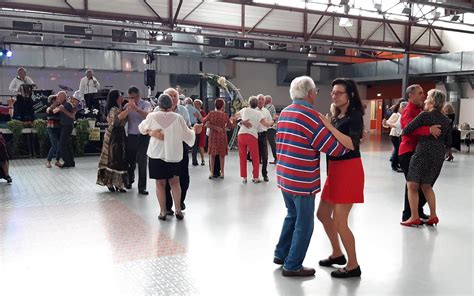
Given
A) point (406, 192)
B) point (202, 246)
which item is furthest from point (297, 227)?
point (406, 192)

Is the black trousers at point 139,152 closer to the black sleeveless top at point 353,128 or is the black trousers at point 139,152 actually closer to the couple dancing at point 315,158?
the couple dancing at point 315,158

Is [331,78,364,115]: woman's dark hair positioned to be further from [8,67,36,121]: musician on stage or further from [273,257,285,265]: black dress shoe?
[8,67,36,121]: musician on stage

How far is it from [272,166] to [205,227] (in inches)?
184

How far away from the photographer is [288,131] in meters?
2.88

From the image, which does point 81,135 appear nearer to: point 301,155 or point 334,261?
point 334,261

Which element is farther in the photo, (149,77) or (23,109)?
(149,77)

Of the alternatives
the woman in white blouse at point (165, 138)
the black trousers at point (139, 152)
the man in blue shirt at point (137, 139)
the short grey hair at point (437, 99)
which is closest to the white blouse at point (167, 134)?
the woman in white blouse at point (165, 138)

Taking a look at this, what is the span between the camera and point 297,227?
2949 millimetres

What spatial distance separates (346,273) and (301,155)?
0.93 meters

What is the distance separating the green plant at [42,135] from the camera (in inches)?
381

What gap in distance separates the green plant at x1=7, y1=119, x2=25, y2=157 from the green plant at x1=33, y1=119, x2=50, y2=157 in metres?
0.31

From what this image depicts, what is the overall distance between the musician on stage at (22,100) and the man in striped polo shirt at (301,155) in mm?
8912

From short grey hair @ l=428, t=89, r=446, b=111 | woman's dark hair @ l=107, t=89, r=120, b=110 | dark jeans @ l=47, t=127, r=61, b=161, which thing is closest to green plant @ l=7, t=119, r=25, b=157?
dark jeans @ l=47, t=127, r=61, b=161

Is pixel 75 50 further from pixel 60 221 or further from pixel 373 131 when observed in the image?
pixel 373 131
